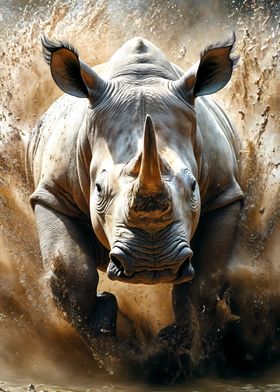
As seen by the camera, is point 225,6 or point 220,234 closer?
point 220,234

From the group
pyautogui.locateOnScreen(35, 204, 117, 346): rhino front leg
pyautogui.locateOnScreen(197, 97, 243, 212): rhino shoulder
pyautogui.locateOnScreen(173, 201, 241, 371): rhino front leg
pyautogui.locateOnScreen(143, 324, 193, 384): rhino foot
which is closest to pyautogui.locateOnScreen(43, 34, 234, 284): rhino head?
pyautogui.locateOnScreen(197, 97, 243, 212): rhino shoulder

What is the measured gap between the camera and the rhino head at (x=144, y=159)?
8.27 meters

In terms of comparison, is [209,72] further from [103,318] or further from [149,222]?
[103,318]

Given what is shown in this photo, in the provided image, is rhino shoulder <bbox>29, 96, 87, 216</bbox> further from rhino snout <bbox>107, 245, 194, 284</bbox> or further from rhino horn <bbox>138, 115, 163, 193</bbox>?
rhino horn <bbox>138, 115, 163, 193</bbox>

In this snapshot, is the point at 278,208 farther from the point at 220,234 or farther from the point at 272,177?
the point at 220,234

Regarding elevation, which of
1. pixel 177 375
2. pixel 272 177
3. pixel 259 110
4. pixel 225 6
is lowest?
pixel 177 375

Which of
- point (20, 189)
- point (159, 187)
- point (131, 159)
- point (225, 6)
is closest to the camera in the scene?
point (159, 187)

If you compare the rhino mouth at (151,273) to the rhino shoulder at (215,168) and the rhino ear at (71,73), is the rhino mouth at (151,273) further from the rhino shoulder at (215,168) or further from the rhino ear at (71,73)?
the rhino ear at (71,73)

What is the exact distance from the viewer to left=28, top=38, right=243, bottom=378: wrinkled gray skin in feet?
27.5

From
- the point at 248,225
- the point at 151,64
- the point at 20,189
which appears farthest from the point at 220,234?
the point at 20,189

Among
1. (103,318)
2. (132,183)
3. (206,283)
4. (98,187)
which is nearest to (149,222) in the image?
(132,183)

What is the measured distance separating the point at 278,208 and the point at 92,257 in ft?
6.46

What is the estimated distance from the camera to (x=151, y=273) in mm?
8422

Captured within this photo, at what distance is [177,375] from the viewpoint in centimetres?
1004
